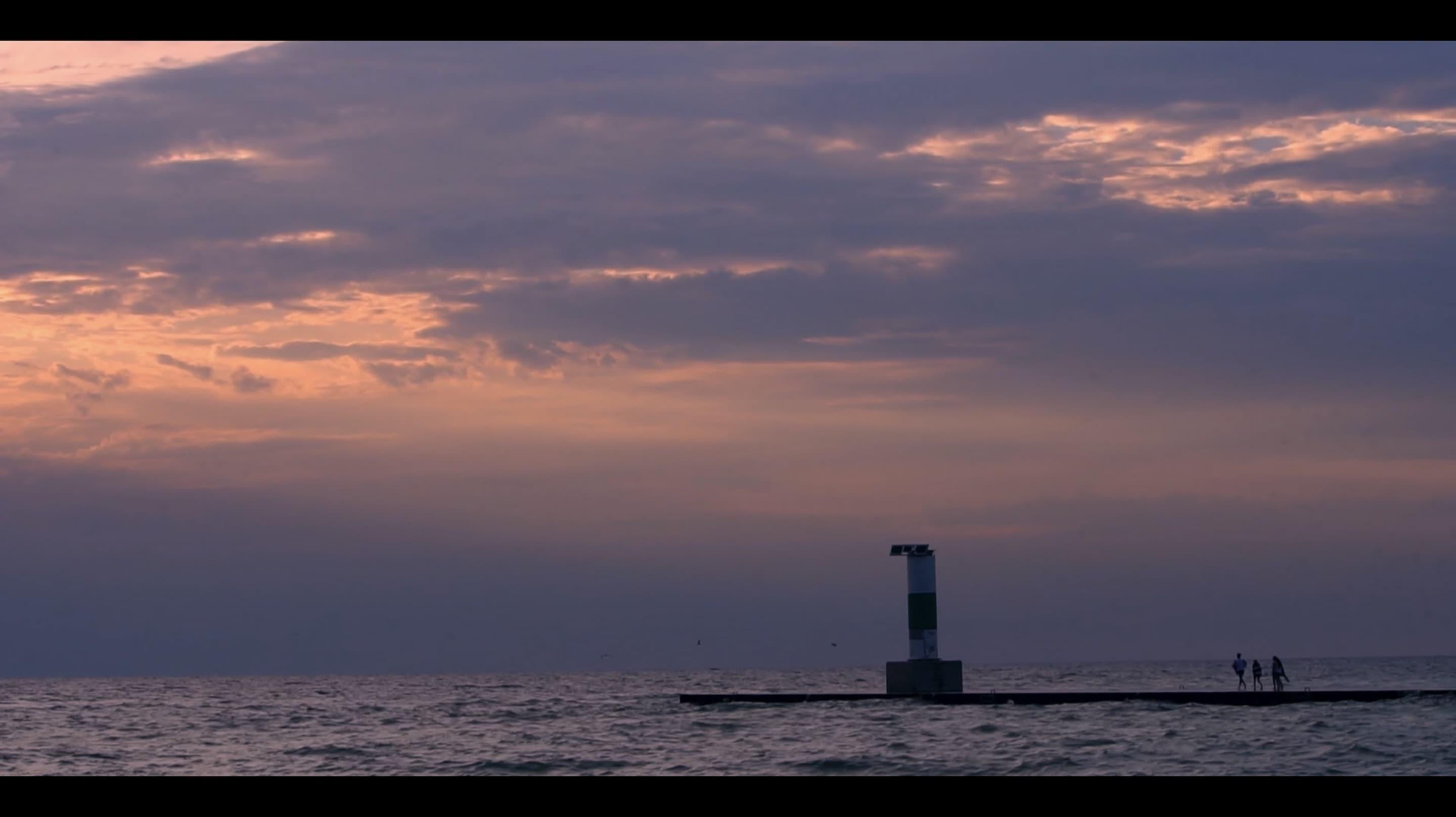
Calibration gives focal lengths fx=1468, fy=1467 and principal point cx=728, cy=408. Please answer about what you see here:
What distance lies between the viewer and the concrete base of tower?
136ft

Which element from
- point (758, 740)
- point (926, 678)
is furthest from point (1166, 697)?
point (758, 740)

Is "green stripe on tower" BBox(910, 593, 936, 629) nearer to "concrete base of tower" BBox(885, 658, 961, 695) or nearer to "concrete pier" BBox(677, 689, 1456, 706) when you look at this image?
"concrete base of tower" BBox(885, 658, 961, 695)

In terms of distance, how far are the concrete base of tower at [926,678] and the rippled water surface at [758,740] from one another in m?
0.62

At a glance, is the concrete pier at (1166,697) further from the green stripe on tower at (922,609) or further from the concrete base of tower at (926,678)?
the green stripe on tower at (922,609)

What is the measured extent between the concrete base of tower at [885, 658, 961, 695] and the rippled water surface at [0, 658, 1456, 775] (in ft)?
2.04

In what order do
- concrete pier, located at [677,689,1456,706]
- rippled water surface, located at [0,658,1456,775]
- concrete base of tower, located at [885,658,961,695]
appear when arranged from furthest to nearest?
concrete base of tower, located at [885,658,961,695], concrete pier, located at [677,689,1456,706], rippled water surface, located at [0,658,1456,775]

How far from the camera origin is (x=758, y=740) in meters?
33.5

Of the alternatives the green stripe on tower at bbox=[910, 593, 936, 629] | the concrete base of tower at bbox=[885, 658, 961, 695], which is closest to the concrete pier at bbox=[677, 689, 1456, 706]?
the concrete base of tower at bbox=[885, 658, 961, 695]

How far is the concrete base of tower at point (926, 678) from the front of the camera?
41.5 metres
